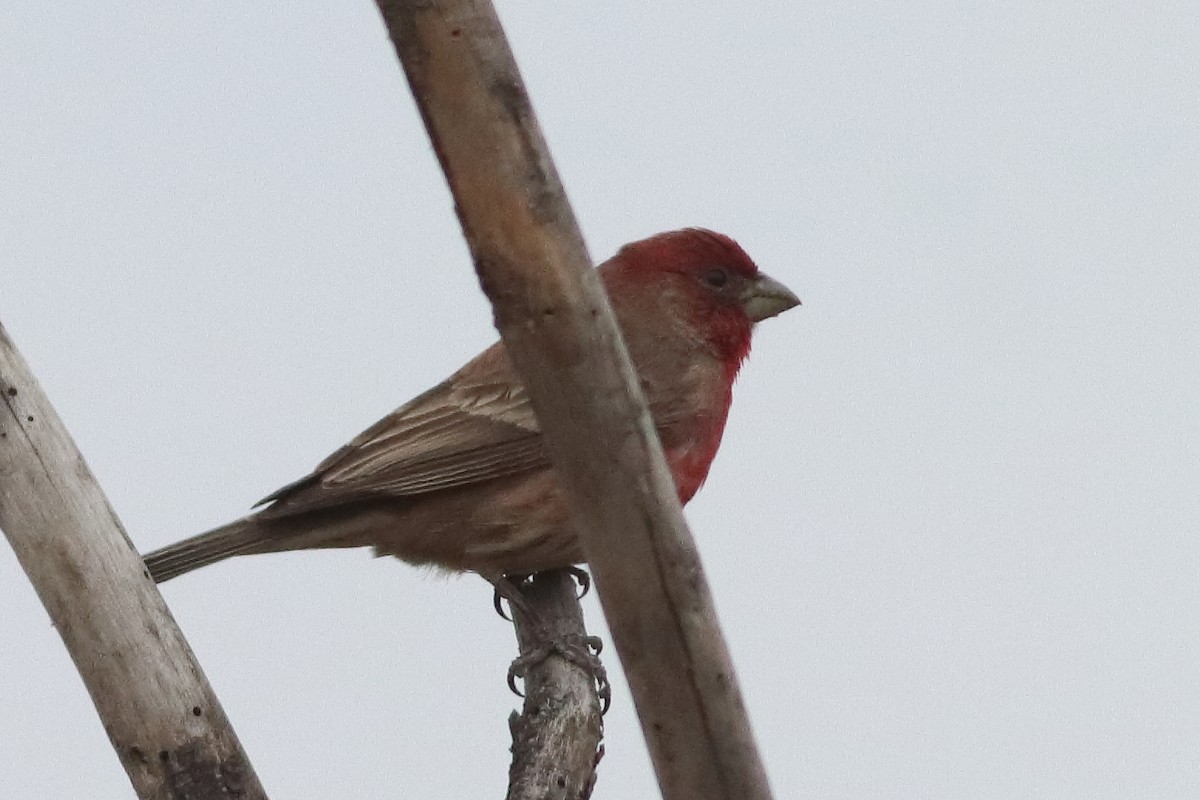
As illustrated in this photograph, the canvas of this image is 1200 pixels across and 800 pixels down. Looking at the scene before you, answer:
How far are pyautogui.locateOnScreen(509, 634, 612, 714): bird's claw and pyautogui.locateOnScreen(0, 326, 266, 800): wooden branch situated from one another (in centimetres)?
128

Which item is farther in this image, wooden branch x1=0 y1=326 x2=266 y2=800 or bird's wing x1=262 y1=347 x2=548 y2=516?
bird's wing x1=262 y1=347 x2=548 y2=516

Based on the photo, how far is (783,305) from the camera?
277 inches

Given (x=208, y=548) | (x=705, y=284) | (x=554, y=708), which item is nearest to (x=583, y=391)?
(x=554, y=708)

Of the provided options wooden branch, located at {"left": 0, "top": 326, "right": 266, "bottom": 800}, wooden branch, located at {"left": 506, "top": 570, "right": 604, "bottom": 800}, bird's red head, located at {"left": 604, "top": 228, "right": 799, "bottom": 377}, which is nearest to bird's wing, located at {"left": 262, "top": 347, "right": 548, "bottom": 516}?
wooden branch, located at {"left": 506, "top": 570, "right": 604, "bottom": 800}

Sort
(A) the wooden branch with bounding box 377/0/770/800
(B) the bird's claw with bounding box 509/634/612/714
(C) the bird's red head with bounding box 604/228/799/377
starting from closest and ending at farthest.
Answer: (A) the wooden branch with bounding box 377/0/770/800, (B) the bird's claw with bounding box 509/634/612/714, (C) the bird's red head with bounding box 604/228/799/377

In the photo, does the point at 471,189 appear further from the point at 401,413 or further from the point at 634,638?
the point at 401,413

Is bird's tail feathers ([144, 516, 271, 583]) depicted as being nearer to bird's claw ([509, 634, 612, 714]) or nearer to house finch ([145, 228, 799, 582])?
house finch ([145, 228, 799, 582])

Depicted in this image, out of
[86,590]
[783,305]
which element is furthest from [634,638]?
[783,305]

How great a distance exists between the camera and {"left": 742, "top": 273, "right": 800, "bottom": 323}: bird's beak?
7.04 meters

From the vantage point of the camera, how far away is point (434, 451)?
6.28 meters

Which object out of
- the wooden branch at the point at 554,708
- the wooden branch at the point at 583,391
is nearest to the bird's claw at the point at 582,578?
the wooden branch at the point at 554,708

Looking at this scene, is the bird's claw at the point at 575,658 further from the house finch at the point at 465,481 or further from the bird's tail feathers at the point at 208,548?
the bird's tail feathers at the point at 208,548

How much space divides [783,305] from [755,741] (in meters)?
3.44

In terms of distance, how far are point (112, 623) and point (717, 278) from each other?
3133 mm
